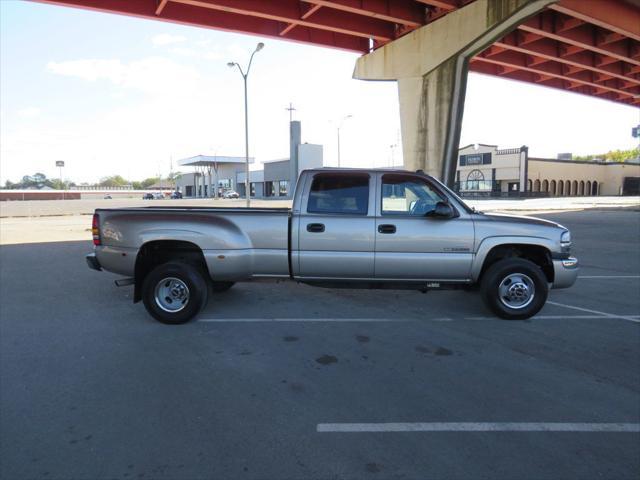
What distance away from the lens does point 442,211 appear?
575cm

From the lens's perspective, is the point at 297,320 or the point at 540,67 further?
the point at 540,67

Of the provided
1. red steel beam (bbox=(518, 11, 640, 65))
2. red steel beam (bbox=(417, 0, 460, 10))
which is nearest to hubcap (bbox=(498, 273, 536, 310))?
red steel beam (bbox=(417, 0, 460, 10))

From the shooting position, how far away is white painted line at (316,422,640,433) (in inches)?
133

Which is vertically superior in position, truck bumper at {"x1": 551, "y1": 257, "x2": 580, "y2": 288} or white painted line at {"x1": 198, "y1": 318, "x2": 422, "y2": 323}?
truck bumper at {"x1": 551, "y1": 257, "x2": 580, "y2": 288}

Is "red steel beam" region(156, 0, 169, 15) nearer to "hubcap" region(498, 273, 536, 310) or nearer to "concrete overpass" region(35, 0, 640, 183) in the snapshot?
"concrete overpass" region(35, 0, 640, 183)

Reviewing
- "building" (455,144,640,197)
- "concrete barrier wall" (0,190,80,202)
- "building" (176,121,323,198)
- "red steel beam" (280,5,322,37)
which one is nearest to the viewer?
"red steel beam" (280,5,322,37)

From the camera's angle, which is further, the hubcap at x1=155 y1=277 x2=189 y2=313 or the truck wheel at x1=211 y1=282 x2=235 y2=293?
the truck wheel at x1=211 y1=282 x2=235 y2=293

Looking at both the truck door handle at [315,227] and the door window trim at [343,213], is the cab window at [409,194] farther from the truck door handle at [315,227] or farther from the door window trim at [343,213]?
the truck door handle at [315,227]

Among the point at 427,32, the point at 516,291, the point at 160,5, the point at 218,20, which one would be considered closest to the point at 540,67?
the point at 427,32

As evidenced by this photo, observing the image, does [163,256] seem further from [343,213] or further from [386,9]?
[386,9]

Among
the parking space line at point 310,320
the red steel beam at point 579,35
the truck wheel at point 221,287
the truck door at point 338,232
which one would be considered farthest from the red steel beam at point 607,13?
the truck wheel at point 221,287

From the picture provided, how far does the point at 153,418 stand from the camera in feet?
11.6

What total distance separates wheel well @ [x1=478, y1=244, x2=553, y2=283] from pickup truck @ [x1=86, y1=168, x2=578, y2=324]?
0.07 m

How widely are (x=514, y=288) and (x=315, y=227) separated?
271cm
